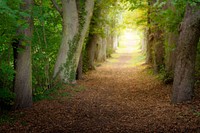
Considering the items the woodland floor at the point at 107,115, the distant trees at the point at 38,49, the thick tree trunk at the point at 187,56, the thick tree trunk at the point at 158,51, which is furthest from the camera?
the thick tree trunk at the point at 158,51

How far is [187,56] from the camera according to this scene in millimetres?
9305

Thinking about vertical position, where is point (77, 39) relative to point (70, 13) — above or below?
below

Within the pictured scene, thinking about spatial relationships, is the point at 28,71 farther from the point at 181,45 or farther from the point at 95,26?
the point at 95,26

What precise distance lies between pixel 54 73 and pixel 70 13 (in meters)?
3.12

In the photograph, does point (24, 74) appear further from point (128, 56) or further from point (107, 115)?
point (128, 56)

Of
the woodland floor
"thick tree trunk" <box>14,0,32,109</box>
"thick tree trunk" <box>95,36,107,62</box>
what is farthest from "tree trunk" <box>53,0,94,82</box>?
"thick tree trunk" <box>95,36,107,62</box>

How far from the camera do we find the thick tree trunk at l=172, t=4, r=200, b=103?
8953 mm

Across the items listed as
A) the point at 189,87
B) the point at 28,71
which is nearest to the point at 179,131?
the point at 189,87

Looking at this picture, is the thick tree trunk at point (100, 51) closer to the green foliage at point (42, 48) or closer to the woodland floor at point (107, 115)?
the green foliage at point (42, 48)

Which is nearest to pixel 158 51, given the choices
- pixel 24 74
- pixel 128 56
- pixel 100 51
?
pixel 24 74

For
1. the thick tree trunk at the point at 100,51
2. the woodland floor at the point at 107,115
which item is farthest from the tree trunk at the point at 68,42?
the thick tree trunk at the point at 100,51

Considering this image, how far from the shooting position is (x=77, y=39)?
45.3 feet

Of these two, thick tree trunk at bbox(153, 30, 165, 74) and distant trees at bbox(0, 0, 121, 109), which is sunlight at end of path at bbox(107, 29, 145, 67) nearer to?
thick tree trunk at bbox(153, 30, 165, 74)

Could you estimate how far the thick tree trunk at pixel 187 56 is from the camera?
8953 mm
